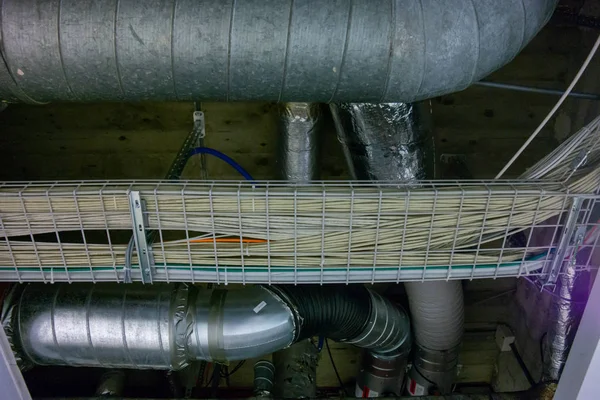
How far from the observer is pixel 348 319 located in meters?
1.92

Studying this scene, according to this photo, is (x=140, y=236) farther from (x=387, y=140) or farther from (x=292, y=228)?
(x=387, y=140)

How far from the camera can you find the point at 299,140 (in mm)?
1764

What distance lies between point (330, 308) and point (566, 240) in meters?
0.90

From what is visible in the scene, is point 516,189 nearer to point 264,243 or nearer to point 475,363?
point 264,243

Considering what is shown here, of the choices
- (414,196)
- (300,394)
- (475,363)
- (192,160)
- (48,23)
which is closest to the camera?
(48,23)

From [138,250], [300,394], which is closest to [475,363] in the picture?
[300,394]

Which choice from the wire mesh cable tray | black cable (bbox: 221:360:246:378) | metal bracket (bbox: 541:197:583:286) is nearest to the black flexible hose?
the wire mesh cable tray

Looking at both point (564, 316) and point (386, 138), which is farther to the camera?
point (564, 316)

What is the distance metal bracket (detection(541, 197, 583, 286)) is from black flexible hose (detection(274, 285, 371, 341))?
2.57ft

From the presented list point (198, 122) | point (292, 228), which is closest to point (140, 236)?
point (292, 228)

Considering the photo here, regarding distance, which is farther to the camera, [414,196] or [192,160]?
[192,160]

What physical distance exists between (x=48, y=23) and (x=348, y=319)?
4.86 feet

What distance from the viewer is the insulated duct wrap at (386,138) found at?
1519mm

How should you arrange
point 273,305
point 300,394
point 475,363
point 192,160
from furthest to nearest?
point 475,363 → point 192,160 → point 300,394 → point 273,305
